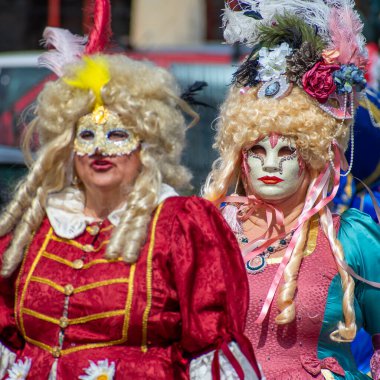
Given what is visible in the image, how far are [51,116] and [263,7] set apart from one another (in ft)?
3.38

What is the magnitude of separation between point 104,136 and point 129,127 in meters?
0.09

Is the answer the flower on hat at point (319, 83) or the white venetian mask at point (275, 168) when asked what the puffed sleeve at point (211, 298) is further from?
the flower on hat at point (319, 83)

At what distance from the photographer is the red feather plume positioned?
3578 mm

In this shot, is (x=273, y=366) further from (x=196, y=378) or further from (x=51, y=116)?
(x=51, y=116)

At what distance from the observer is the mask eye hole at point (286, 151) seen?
3844 mm

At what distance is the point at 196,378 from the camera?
318 centimetres

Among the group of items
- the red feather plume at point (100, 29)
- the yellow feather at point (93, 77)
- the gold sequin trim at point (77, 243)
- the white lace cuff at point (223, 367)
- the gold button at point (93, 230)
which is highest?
the red feather plume at point (100, 29)

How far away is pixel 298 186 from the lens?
12.8 ft

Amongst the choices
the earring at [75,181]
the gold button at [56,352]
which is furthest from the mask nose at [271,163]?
the gold button at [56,352]

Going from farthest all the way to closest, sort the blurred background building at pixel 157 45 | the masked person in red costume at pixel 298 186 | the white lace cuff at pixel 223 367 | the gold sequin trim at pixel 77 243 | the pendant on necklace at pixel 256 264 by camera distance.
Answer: the blurred background building at pixel 157 45 < the pendant on necklace at pixel 256 264 < the masked person in red costume at pixel 298 186 < the gold sequin trim at pixel 77 243 < the white lace cuff at pixel 223 367

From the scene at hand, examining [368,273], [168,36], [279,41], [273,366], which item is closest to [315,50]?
[279,41]

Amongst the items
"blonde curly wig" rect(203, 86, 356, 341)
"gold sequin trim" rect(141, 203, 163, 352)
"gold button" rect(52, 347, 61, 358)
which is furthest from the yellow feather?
"gold button" rect(52, 347, 61, 358)

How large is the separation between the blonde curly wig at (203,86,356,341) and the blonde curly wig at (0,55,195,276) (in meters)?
0.39

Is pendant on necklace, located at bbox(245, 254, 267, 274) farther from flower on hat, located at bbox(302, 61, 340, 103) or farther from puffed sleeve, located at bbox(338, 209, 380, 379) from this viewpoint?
flower on hat, located at bbox(302, 61, 340, 103)
